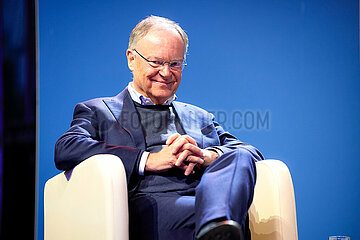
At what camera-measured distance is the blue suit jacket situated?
53.2 inches

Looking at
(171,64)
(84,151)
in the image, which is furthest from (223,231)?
(171,64)

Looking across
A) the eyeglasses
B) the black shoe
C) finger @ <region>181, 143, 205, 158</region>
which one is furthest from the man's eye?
the black shoe

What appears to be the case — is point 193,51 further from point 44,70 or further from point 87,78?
point 44,70

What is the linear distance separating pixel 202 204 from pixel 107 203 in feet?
0.89

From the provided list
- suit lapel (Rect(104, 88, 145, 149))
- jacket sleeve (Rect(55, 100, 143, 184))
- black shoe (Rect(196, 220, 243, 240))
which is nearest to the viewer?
black shoe (Rect(196, 220, 243, 240))

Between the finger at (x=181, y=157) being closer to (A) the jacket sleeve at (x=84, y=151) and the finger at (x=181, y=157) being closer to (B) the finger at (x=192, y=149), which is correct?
(B) the finger at (x=192, y=149)

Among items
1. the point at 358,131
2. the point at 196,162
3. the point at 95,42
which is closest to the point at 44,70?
the point at 95,42

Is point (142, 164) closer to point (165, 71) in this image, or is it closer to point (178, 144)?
point (178, 144)

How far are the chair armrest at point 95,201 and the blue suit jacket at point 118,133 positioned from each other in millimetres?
81

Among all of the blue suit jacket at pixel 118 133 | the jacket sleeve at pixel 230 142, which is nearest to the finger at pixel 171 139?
the blue suit jacket at pixel 118 133

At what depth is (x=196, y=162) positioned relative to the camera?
1.40 m

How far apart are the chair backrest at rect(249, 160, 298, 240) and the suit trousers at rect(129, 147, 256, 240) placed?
0.63 ft

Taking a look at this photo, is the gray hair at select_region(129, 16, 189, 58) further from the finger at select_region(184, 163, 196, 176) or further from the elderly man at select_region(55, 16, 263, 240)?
the finger at select_region(184, 163, 196, 176)

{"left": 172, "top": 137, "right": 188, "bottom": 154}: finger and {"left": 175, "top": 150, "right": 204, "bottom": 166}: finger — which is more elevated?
{"left": 172, "top": 137, "right": 188, "bottom": 154}: finger
